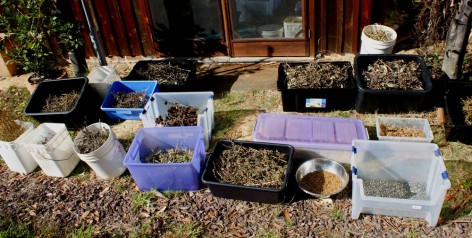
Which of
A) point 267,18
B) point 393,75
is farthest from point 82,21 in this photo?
point 393,75

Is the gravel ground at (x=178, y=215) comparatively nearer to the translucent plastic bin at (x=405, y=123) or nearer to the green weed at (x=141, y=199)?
the green weed at (x=141, y=199)

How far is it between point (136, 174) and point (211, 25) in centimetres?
272

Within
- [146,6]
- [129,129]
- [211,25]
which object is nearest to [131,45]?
[146,6]

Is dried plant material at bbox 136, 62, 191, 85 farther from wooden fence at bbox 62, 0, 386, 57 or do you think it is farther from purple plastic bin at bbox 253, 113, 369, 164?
purple plastic bin at bbox 253, 113, 369, 164

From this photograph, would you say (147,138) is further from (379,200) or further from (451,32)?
(451,32)

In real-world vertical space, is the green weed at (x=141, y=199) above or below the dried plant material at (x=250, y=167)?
below

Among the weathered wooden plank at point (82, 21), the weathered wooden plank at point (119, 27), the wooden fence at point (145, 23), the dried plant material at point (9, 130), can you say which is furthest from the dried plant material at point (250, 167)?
the weathered wooden plank at point (82, 21)

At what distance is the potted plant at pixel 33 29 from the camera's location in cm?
515

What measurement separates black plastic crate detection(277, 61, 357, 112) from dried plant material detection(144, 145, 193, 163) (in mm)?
1284

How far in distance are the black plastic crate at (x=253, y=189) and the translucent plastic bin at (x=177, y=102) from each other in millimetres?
624

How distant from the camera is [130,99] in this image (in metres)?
4.96

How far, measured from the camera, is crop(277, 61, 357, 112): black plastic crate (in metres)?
4.58

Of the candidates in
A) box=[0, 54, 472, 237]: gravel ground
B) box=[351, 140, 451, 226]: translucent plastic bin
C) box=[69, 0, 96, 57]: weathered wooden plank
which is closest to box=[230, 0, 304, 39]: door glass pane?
box=[69, 0, 96, 57]: weathered wooden plank

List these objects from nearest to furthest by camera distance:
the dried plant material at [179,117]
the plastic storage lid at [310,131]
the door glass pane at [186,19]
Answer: the plastic storage lid at [310,131] < the dried plant material at [179,117] < the door glass pane at [186,19]
